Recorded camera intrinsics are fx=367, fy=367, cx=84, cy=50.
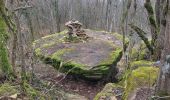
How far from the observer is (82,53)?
35.9 feet

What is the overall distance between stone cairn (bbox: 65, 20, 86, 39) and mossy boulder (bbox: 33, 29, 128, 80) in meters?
0.19

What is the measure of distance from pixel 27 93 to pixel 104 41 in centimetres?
537

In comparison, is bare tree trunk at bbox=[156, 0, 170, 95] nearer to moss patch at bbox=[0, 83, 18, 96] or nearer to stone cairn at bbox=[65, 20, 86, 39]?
moss patch at bbox=[0, 83, 18, 96]

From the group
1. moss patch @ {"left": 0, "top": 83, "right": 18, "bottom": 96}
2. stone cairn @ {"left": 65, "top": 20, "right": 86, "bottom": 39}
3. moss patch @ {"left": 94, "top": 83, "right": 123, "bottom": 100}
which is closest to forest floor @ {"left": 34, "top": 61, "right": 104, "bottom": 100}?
stone cairn @ {"left": 65, "top": 20, "right": 86, "bottom": 39}

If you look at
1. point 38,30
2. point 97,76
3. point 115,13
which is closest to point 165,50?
point 97,76

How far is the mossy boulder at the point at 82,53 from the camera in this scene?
10.2m

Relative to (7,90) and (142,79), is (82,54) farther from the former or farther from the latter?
(142,79)

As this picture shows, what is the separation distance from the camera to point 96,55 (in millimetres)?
10797

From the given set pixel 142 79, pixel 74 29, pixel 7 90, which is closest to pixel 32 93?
pixel 7 90

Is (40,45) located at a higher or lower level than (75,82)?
higher

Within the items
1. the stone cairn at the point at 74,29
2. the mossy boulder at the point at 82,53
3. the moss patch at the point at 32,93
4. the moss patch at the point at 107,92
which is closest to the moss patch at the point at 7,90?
the moss patch at the point at 32,93

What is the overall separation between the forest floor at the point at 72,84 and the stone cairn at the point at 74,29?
4.31ft

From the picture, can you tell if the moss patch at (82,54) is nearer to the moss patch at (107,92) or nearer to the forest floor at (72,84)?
the forest floor at (72,84)

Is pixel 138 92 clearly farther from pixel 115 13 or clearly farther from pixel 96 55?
pixel 115 13
